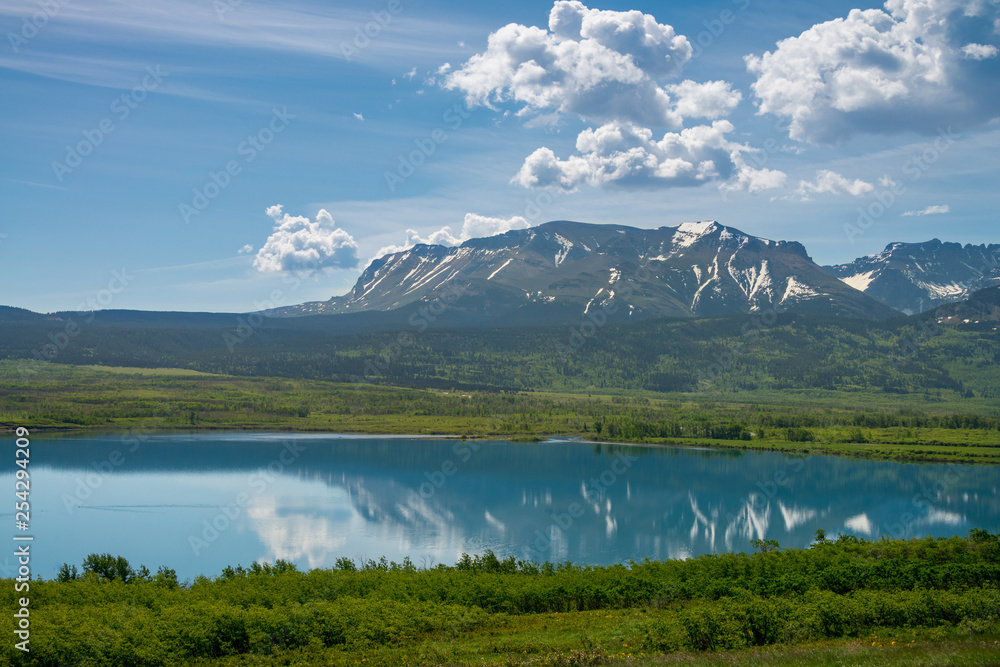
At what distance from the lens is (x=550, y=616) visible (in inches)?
1367

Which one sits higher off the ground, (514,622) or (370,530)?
(514,622)

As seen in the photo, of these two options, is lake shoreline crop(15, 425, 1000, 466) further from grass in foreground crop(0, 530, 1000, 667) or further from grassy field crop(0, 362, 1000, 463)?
grass in foreground crop(0, 530, 1000, 667)

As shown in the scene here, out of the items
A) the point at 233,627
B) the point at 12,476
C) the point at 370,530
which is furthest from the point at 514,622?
the point at 12,476

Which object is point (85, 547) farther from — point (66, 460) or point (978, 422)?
point (978, 422)

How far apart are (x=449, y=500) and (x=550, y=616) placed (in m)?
59.2

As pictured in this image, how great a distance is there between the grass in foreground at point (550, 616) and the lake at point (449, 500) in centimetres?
2167

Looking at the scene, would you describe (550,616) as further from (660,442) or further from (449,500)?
(660,442)

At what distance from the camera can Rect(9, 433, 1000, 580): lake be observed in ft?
220

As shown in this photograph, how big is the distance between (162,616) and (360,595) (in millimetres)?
9571

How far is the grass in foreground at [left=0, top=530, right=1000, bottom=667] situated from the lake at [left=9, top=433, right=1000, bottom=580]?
21.7 metres

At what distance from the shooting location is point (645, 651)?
2650 cm

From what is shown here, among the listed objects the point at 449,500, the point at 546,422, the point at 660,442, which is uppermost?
the point at 546,422

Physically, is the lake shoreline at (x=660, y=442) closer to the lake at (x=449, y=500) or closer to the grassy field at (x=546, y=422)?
the grassy field at (x=546, y=422)

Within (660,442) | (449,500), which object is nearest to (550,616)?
(449,500)
